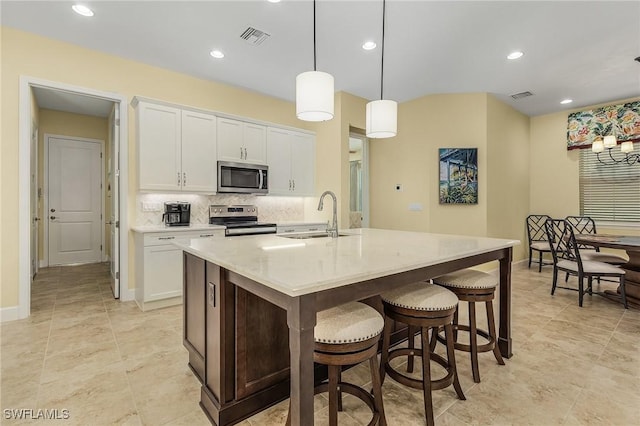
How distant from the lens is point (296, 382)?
3.76ft

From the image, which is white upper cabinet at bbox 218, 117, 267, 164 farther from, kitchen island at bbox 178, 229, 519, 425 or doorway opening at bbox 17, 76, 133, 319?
kitchen island at bbox 178, 229, 519, 425

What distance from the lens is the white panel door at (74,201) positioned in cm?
568

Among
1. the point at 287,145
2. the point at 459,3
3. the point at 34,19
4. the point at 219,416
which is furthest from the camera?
the point at 287,145

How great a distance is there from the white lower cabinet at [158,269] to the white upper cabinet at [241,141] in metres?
1.29

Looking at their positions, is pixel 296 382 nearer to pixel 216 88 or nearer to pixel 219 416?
pixel 219 416

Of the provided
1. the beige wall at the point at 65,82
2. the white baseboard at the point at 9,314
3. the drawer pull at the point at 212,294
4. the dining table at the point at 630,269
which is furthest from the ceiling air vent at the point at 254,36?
the dining table at the point at 630,269

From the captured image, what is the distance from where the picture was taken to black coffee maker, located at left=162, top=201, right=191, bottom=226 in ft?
12.7

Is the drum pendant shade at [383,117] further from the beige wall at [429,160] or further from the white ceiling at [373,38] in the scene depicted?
the beige wall at [429,160]

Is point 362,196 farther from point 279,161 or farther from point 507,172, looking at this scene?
point 507,172

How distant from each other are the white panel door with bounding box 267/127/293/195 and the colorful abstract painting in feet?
8.28

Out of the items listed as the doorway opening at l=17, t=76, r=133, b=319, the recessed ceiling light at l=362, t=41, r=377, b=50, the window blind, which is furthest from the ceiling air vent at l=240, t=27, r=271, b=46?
the window blind

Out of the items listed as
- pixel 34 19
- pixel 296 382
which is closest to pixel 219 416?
pixel 296 382

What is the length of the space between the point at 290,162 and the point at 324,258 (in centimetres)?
357

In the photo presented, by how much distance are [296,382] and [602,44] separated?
15.4ft
